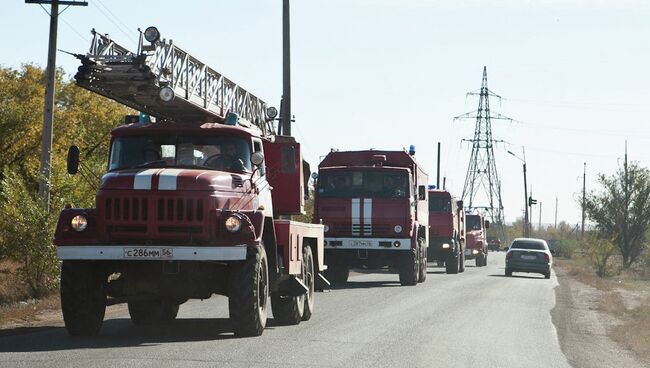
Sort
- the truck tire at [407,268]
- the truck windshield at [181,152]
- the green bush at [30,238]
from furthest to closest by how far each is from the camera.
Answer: the truck tire at [407,268] < the green bush at [30,238] < the truck windshield at [181,152]

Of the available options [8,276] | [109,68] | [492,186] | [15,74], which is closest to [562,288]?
[8,276]

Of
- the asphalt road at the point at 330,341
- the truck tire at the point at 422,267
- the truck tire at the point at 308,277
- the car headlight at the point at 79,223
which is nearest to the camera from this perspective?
the asphalt road at the point at 330,341

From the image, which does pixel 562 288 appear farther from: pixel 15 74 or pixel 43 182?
pixel 15 74

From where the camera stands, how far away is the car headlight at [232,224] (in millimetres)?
13406

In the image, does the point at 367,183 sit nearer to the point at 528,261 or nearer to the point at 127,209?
the point at 528,261

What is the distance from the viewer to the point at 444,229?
39906mm

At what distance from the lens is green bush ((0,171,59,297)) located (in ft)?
71.6

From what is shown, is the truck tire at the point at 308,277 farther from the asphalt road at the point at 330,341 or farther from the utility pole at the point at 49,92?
the utility pole at the point at 49,92

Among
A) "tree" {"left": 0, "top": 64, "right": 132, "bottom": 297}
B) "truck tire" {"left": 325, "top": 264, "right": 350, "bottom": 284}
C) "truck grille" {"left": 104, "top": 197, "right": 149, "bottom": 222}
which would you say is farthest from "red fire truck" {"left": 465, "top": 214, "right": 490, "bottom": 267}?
"truck grille" {"left": 104, "top": 197, "right": 149, "bottom": 222}

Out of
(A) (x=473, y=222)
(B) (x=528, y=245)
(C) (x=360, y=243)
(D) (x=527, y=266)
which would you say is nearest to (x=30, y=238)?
(C) (x=360, y=243)

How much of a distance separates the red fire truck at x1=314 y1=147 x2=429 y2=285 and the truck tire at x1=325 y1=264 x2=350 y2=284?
1.97 feet

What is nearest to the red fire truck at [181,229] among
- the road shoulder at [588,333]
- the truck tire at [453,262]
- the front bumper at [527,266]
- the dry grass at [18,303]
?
the dry grass at [18,303]

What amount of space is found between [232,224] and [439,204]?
2674cm

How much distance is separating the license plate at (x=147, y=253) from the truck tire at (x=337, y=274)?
1750 cm
